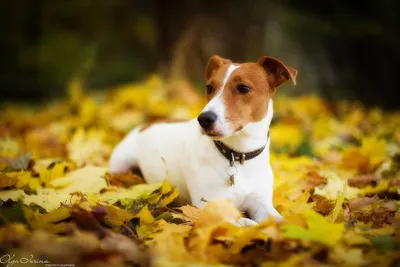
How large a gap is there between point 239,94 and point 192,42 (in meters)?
6.41

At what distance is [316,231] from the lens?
1.89 m

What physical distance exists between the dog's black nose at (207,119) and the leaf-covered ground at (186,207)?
0.44 meters

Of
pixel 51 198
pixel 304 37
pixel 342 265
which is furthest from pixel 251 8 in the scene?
pixel 342 265

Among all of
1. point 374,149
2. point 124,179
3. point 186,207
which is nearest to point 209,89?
point 186,207

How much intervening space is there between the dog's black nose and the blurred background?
3937 millimetres

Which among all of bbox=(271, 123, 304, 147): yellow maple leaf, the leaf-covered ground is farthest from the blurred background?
bbox=(271, 123, 304, 147): yellow maple leaf

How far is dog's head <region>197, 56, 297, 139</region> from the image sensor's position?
2.44 metres

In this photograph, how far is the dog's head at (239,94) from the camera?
2.44 m

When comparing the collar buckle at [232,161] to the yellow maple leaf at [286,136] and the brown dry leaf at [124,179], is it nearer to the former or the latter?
the brown dry leaf at [124,179]

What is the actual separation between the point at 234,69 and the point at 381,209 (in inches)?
45.1

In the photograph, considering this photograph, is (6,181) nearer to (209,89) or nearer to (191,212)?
(191,212)

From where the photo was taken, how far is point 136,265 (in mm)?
1780

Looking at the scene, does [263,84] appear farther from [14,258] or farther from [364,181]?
[14,258]

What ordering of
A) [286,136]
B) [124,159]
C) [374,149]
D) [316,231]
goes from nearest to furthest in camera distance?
[316,231] < [124,159] < [374,149] < [286,136]
